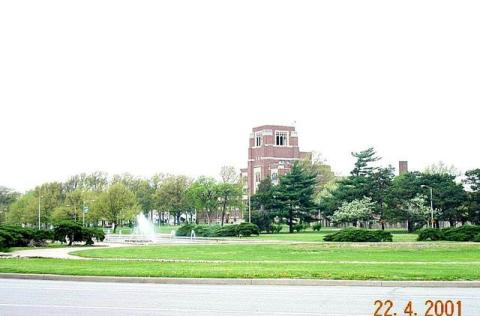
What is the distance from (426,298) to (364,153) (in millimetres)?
69657

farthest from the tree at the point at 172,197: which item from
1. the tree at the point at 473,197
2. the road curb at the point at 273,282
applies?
the road curb at the point at 273,282

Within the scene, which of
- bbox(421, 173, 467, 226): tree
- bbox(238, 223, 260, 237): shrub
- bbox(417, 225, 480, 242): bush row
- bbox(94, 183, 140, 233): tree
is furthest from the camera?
bbox(94, 183, 140, 233): tree

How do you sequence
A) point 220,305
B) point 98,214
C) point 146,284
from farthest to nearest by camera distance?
point 98,214, point 146,284, point 220,305

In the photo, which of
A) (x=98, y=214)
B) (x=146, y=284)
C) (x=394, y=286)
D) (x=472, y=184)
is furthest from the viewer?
(x=98, y=214)

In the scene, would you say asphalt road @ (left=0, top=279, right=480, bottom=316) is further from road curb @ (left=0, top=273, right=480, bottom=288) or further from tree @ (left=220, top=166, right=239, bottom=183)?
tree @ (left=220, top=166, right=239, bottom=183)

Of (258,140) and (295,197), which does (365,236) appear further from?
(258,140)

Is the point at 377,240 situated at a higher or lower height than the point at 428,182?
lower

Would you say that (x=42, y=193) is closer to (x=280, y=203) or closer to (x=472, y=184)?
(x=280, y=203)

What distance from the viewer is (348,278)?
17.2m

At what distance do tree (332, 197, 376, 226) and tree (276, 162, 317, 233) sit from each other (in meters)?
7.93

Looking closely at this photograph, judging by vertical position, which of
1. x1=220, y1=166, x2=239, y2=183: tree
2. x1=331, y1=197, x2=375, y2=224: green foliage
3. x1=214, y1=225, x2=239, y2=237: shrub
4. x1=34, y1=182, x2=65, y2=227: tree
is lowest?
Result: x1=214, y1=225, x2=239, y2=237: shrub

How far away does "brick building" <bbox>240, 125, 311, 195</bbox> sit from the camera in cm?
12875

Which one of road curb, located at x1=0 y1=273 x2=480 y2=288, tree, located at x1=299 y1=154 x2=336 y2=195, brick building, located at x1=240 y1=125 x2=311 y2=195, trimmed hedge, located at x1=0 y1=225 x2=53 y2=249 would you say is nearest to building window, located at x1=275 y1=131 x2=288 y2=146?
brick building, located at x1=240 y1=125 x2=311 y2=195

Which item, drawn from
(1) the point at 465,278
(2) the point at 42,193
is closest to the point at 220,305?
(1) the point at 465,278
